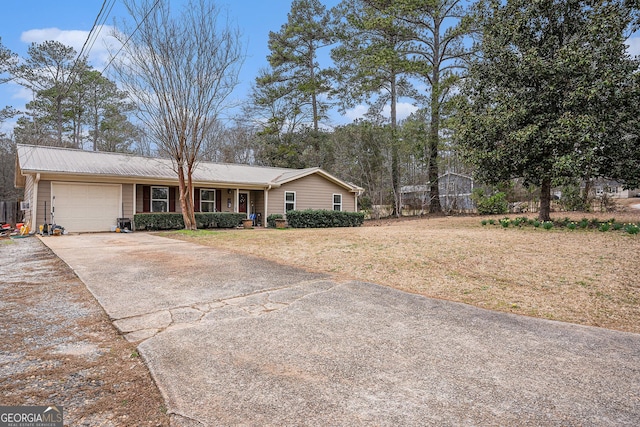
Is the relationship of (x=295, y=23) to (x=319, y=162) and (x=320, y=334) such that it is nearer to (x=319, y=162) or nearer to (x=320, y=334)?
(x=319, y=162)

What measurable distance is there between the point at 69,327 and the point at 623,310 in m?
5.94

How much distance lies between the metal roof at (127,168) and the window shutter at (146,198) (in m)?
0.67

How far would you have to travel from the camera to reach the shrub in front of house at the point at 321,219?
1612 centimetres

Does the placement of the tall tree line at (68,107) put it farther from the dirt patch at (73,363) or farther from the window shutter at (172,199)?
the dirt patch at (73,363)

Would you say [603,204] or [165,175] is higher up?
[165,175]

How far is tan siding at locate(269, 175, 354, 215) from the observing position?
17.6 m

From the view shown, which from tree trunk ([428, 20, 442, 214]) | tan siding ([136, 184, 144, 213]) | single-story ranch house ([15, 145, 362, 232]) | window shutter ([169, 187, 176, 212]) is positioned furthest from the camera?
tree trunk ([428, 20, 442, 214])

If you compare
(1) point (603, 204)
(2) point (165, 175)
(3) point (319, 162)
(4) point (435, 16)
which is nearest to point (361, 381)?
(2) point (165, 175)

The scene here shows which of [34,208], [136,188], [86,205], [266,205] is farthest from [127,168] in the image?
[266,205]

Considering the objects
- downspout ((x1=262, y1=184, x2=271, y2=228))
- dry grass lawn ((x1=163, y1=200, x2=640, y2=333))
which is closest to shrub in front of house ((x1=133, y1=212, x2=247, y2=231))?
downspout ((x1=262, y1=184, x2=271, y2=228))

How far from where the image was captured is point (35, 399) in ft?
6.68

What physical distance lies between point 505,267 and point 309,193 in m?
13.1

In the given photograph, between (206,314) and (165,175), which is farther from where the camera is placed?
(165,175)

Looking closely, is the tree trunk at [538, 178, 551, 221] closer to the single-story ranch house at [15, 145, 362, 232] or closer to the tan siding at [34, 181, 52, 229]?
the single-story ranch house at [15, 145, 362, 232]
